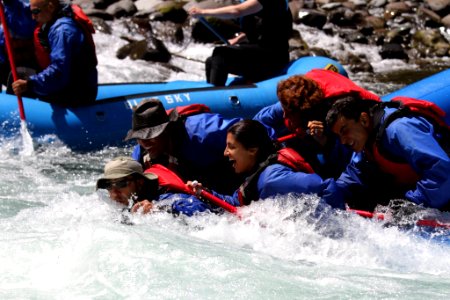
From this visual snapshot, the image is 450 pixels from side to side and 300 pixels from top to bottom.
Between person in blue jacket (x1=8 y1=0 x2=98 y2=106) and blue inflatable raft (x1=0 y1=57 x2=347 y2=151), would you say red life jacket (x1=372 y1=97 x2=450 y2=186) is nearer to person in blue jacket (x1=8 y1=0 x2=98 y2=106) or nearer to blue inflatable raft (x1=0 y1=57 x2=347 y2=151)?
blue inflatable raft (x1=0 y1=57 x2=347 y2=151)

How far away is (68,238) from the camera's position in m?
4.33

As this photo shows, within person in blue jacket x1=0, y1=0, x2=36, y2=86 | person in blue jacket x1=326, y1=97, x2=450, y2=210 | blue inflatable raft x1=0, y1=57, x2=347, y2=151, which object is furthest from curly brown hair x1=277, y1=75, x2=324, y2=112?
person in blue jacket x1=0, y1=0, x2=36, y2=86

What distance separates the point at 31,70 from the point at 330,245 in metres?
3.59

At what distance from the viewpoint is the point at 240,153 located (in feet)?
13.7

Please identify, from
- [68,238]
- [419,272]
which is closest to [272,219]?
[419,272]

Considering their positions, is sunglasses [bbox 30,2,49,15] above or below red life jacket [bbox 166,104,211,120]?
above

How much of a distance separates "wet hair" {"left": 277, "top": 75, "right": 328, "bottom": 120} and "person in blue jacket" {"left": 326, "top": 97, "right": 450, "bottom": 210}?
0.40 meters

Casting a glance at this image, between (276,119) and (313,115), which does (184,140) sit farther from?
(276,119)

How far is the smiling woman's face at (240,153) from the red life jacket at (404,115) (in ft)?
1.99

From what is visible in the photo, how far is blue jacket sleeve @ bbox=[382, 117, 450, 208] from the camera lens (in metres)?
3.96

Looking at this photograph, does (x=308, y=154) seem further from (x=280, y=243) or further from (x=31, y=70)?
(x=31, y=70)

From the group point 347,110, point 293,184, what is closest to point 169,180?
point 293,184

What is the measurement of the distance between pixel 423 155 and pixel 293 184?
62 centimetres

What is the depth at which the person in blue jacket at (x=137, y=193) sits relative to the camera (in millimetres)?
4340
